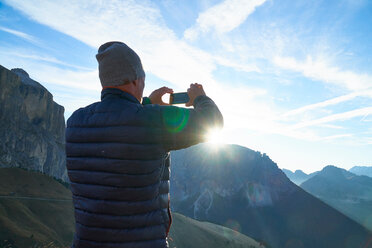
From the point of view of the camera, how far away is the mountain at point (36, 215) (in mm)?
17891

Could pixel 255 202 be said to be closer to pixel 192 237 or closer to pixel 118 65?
pixel 192 237

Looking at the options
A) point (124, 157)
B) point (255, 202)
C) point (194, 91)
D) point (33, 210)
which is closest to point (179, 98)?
point (194, 91)

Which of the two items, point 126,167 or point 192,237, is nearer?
point 126,167

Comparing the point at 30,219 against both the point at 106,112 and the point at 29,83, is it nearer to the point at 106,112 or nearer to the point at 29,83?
the point at 106,112

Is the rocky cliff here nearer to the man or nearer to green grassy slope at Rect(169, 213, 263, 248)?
green grassy slope at Rect(169, 213, 263, 248)

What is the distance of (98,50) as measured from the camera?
2.49 metres

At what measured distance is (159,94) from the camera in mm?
2900

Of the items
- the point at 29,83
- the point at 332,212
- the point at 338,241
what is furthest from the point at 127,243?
the point at 332,212

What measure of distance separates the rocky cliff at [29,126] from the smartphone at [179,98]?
207ft

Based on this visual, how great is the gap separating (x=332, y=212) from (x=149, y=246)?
163599 millimetres

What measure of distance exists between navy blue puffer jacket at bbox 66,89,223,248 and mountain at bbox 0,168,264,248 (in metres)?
13.2

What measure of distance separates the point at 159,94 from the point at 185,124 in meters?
0.88

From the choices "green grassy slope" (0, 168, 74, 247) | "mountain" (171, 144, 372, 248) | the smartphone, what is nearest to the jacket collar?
the smartphone

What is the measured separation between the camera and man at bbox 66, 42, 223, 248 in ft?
6.63
